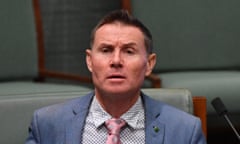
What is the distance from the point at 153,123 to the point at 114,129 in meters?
0.06

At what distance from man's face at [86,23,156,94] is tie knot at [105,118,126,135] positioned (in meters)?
0.05

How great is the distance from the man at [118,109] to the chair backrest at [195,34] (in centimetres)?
57

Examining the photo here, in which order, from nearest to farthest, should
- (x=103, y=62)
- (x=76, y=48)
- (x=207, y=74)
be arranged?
(x=103, y=62) < (x=207, y=74) < (x=76, y=48)

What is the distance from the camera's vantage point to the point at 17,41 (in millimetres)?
1231

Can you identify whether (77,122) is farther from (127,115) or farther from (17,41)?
(17,41)

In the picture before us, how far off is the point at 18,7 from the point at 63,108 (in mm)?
Result: 541

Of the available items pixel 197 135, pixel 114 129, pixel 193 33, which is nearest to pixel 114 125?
pixel 114 129

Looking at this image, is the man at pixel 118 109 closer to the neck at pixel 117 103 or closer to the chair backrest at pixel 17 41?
the neck at pixel 117 103

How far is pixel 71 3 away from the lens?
1340mm

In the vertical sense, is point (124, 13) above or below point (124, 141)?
above

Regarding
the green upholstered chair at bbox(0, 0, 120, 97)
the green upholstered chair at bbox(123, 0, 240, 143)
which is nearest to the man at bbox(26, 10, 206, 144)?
the green upholstered chair at bbox(0, 0, 120, 97)

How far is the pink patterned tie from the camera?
0.72 meters

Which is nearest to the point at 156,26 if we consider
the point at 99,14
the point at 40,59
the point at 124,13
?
the point at 99,14

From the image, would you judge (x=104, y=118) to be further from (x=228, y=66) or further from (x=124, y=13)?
(x=228, y=66)
